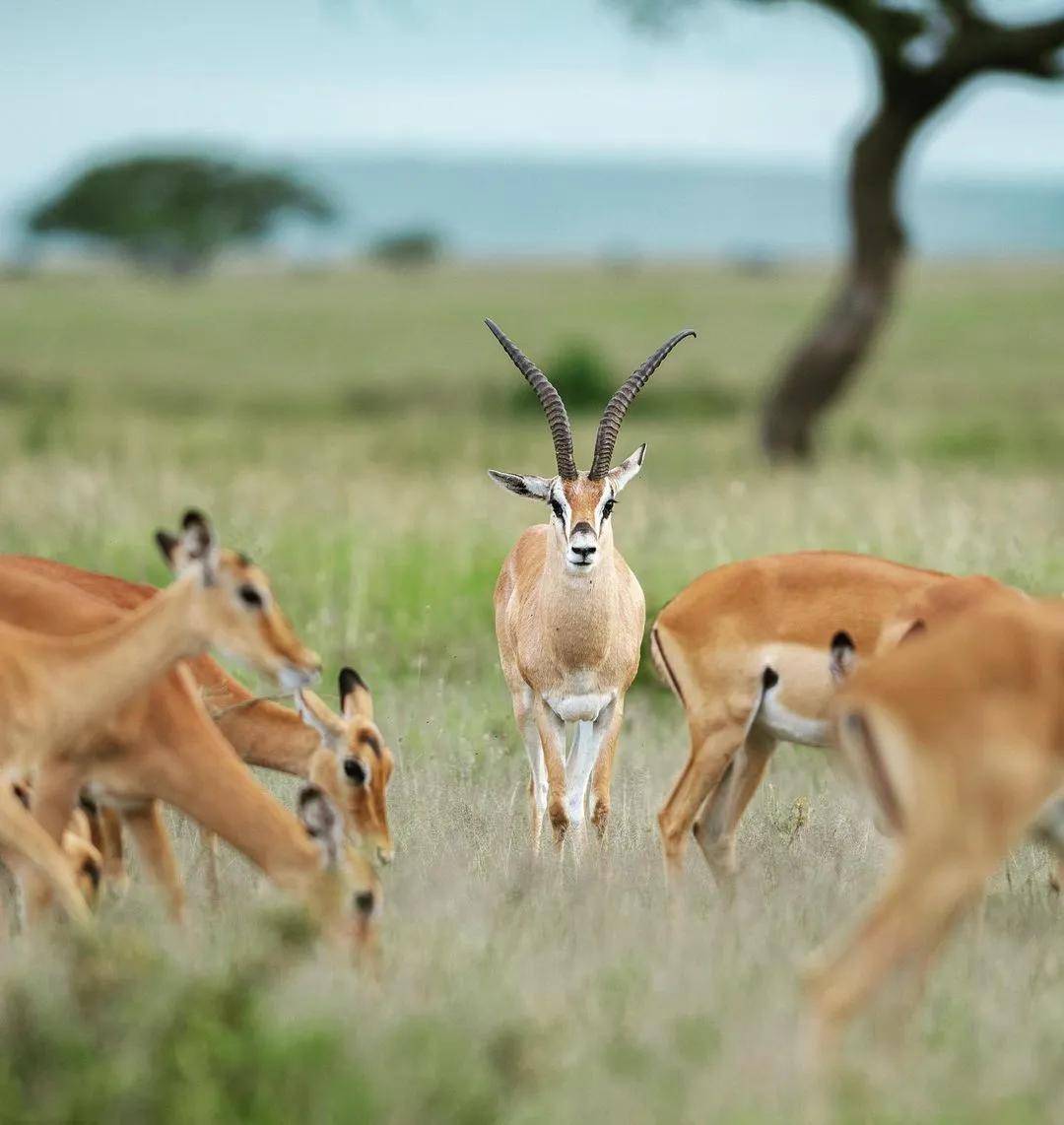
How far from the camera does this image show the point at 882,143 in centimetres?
1956

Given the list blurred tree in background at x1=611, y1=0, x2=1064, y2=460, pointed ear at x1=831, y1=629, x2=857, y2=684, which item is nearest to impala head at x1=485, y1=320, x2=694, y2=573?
pointed ear at x1=831, y1=629, x2=857, y2=684

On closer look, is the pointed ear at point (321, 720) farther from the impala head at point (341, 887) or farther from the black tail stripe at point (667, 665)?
the black tail stripe at point (667, 665)

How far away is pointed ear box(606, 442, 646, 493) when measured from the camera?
7.20m

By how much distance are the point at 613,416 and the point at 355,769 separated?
2.47m

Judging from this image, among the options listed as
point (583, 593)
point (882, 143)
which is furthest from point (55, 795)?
point (882, 143)

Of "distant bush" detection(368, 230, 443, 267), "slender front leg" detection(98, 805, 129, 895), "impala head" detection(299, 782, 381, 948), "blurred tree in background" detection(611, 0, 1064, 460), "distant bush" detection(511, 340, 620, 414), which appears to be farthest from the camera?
"distant bush" detection(368, 230, 443, 267)

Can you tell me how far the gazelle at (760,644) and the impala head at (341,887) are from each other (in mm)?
1543

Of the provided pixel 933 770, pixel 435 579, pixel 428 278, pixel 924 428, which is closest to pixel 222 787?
pixel 933 770

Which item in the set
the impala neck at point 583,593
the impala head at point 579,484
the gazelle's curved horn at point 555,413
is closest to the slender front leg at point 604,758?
the impala neck at point 583,593

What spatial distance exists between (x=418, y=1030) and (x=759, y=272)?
2621 inches

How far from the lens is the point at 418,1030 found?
4.11 metres

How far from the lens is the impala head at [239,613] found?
4.82 meters

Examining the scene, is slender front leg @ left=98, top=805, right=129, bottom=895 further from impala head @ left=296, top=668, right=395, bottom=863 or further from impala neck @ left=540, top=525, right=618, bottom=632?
impala neck @ left=540, top=525, right=618, bottom=632

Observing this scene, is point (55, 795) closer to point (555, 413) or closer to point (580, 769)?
point (580, 769)
